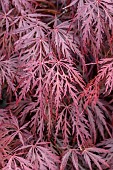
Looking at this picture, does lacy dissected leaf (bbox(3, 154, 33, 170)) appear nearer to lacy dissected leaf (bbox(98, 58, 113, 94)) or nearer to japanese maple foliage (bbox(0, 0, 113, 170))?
japanese maple foliage (bbox(0, 0, 113, 170))

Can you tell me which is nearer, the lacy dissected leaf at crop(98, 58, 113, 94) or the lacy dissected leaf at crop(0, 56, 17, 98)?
the lacy dissected leaf at crop(98, 58, 113, 94)

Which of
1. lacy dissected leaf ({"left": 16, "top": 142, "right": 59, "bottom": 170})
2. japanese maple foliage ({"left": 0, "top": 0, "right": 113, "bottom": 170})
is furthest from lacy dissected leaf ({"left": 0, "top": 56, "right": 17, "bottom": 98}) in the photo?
lacy dissected leaf ({"left": 16, "top": 142, "right": 59, "bottom": 170})

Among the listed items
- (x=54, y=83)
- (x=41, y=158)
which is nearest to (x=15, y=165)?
(x=41, y=158)

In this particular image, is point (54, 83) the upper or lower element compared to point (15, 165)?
upper

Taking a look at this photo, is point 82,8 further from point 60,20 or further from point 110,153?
point 110,153

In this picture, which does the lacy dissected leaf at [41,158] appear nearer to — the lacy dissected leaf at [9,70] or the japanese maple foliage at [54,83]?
the japanese maple foliage at [54,83]

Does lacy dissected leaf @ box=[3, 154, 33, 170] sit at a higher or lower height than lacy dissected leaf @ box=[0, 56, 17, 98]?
lower

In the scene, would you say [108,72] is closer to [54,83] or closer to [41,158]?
[54,83]

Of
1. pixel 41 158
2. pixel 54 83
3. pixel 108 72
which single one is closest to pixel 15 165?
pixel 41 158

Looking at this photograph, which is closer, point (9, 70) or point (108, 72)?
point (108, 72)

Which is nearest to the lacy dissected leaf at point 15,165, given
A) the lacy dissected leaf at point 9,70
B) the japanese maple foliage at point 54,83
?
the japanese maple foliage at point 54,83
